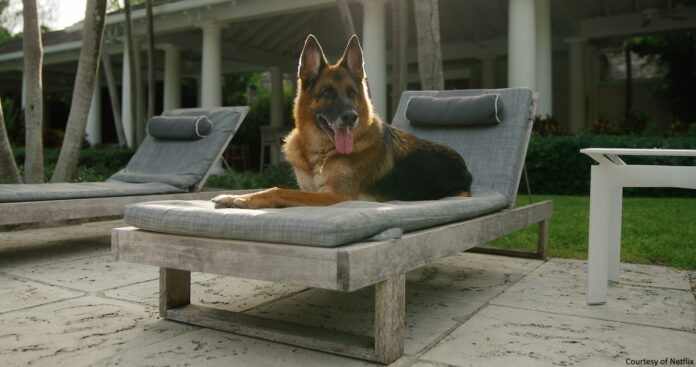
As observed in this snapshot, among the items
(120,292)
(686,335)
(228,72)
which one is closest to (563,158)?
(686,335)

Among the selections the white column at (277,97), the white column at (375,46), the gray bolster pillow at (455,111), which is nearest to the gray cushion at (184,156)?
the gray bolster pillow at (455,111)

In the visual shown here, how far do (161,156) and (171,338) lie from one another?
332 cm

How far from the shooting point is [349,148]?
2.89 m

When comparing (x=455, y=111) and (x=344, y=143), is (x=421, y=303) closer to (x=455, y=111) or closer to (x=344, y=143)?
(x=344, y=143)

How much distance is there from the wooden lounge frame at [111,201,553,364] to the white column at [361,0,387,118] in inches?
296

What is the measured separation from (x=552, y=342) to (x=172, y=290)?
1.70 m

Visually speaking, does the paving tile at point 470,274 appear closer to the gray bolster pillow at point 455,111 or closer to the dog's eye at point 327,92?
the gray bolster pillow at point 455,111

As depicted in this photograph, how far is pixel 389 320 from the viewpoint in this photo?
204cm

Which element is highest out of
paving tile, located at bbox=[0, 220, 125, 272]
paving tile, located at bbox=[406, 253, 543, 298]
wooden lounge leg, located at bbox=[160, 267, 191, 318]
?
wooden lounge leg, located at bbox=[160, 267, 191, 318]

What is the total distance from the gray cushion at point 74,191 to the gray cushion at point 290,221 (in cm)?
182

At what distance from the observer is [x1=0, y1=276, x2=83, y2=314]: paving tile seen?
2785mm

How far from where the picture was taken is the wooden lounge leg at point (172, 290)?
8.38 feet

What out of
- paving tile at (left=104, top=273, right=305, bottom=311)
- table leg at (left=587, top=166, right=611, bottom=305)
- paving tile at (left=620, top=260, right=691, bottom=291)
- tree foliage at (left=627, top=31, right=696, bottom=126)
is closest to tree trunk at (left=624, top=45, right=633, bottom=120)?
tree foliage at (left=627, top=31, right=696, bottom=126)

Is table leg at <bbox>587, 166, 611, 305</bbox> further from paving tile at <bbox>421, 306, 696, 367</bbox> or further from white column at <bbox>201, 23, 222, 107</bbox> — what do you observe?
white column at <bbox>201, 23, 222, 107</bbox>
